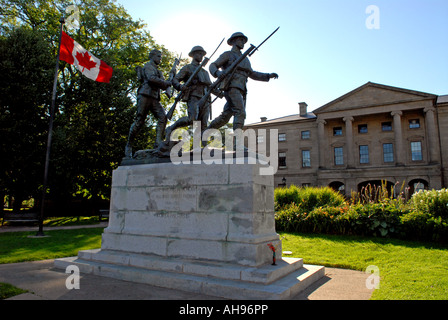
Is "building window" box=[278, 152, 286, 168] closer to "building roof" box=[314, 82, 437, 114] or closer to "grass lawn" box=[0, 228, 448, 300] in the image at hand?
"building roof" box=[314, 82, 437, 114]

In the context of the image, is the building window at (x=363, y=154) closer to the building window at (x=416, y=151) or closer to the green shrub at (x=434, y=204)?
the building window at (x=416, y=151)

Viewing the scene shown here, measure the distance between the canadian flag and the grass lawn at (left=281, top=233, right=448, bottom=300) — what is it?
40.1ft

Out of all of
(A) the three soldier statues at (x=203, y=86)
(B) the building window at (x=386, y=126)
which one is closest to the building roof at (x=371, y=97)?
(B) the building window at (x=386, y=126)

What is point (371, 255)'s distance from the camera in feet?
27.5

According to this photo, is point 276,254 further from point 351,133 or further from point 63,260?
point 351,133

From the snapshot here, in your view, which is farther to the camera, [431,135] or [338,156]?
[338,156]

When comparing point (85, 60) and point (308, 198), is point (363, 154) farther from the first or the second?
point (85, 60)

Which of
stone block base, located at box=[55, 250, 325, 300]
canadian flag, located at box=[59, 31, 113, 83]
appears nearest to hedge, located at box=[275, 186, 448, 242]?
stone block base, located at box=[55, 250, 325, 300]

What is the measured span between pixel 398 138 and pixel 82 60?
40874mm


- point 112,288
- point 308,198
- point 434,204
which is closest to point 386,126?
point 308,198

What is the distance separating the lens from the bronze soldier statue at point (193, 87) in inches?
305

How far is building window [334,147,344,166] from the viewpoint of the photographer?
150 feet

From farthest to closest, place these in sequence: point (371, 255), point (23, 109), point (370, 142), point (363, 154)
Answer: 1. point (363, 154)
2. point (370, 142)
3. point (23, 109)
4. point (371, 255)

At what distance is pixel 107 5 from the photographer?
26875 mm
